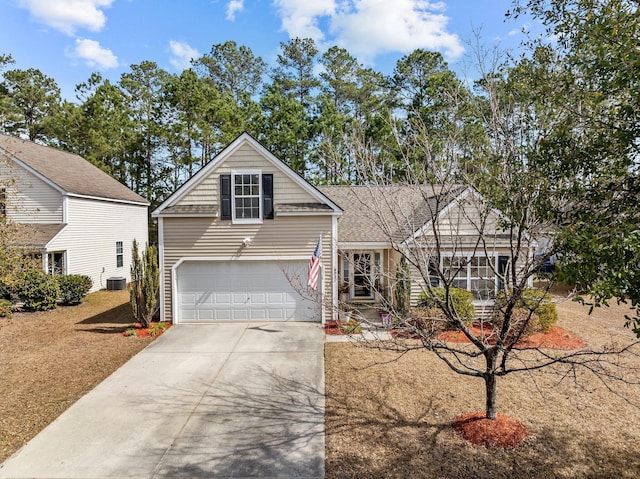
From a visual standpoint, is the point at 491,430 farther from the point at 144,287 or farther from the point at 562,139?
the point at 144,287

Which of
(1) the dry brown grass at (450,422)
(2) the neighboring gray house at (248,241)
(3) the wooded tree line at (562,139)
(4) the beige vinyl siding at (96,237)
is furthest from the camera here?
(4) the beige vinyl siding at (96,237)

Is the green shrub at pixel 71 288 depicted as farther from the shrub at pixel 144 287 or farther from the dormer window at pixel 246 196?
the dormer window at pixel 246 196

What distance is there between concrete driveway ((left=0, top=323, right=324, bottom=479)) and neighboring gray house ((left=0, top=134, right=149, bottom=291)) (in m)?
11.4

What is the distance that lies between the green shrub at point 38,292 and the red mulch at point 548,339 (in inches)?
606

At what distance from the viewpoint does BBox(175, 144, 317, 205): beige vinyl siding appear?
43.0 feet

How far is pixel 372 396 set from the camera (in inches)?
292

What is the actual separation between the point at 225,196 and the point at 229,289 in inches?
127

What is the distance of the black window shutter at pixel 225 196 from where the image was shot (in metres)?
13.1

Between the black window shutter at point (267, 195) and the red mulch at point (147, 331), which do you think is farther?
the black window shutter at point (267, 195)

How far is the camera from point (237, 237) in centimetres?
1320

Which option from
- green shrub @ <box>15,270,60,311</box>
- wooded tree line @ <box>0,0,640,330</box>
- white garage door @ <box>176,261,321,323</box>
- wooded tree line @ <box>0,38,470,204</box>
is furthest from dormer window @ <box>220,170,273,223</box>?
wooded tree line @ <box>0,38,470,204</box>

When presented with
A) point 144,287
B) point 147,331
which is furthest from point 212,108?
point 147,331

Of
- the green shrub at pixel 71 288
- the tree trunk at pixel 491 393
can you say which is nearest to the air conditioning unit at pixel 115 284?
the green shrub at pixel 71 288

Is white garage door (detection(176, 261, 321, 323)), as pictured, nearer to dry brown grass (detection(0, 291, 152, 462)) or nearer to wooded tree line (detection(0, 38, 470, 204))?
dry brown grass (detection(0, 291, 152, 462))
